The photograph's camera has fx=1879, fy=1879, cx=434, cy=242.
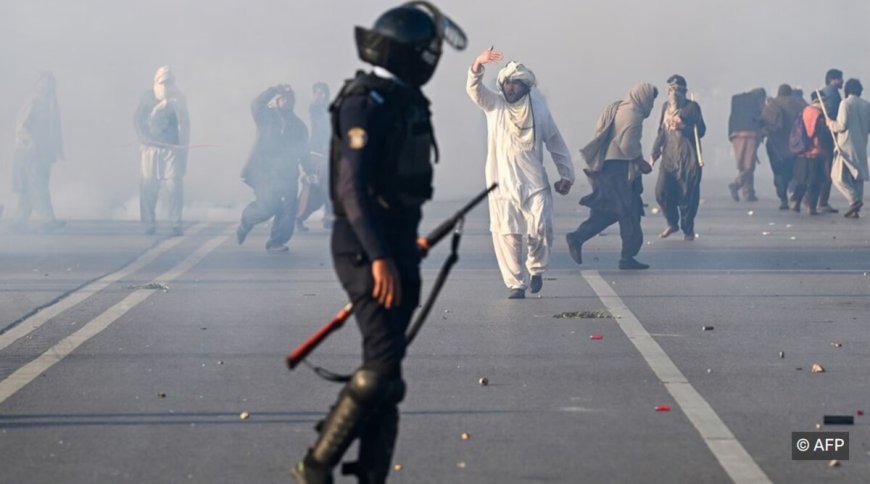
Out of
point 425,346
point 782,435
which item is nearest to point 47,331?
point 425,346

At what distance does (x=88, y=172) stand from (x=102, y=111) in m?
3.84

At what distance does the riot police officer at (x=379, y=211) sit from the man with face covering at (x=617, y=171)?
10.2 m

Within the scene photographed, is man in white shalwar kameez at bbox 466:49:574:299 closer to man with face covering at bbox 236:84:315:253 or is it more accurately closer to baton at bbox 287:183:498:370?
man with face covering at bbox 236:84:315:253

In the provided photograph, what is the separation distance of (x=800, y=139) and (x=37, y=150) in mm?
9983

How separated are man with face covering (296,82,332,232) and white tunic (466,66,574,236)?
7.50m

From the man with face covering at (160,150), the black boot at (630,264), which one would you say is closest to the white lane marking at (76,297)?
the man with face covering at (160,150)

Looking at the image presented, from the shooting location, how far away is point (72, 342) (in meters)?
10.9

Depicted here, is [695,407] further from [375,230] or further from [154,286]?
[154,286]

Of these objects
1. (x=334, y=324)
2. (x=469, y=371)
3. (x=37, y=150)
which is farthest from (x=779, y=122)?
(x=334, y=324)

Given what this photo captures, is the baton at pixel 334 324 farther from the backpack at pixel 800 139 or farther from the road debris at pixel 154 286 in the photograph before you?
the backpack at pixel 800 139

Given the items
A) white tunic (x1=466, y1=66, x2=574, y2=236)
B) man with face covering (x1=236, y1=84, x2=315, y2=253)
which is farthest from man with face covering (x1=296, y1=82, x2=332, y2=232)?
white tunic (x1=466, y1=66, x2=574, y2=236)

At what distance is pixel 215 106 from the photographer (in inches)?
1624

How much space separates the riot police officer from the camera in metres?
5.89

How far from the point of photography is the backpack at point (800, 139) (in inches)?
983
